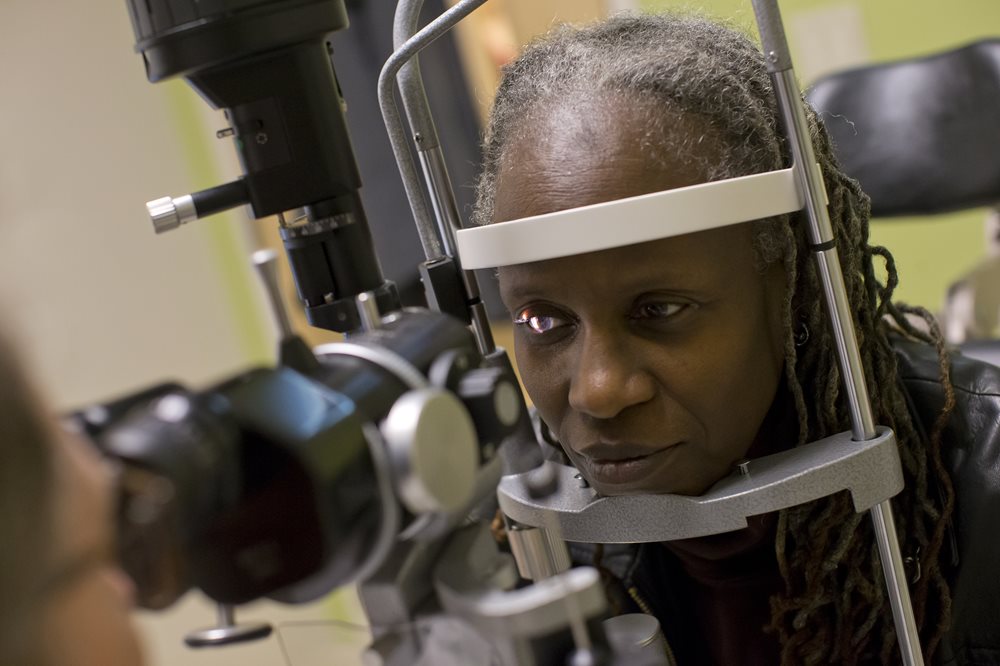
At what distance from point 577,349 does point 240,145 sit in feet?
1.01

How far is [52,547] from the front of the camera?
46 cm

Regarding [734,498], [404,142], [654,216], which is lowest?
[734,498]

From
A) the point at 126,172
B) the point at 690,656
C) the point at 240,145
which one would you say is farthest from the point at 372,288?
the point at 126,172

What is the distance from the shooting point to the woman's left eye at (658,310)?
903 millimetres

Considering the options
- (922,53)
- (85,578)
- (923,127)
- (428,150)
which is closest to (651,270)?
(428,150)

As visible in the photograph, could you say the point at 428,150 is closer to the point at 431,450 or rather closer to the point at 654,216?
the point at 654,216

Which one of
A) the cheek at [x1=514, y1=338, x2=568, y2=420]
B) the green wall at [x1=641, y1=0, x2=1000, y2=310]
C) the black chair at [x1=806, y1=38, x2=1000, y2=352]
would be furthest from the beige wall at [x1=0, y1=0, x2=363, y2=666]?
the green wall at [x1=641, y1=0, x2=1000, y2=310]

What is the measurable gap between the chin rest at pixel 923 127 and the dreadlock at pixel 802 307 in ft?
2.98

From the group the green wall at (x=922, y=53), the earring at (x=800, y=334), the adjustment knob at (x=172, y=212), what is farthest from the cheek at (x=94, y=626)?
the green wall at (x=922, y=53)

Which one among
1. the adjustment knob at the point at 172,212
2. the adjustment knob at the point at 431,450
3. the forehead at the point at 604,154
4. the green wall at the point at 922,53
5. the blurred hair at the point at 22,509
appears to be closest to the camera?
the blurred hair at the point at 22,509

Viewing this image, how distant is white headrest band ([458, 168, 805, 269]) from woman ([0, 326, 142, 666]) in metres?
0.44

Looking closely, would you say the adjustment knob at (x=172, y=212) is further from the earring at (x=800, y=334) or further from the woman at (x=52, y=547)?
the earring at (x=800, y=334)

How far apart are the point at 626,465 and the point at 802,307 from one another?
0.22 meters

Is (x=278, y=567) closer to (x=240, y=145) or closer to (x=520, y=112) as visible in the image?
(x=240, y=145)
